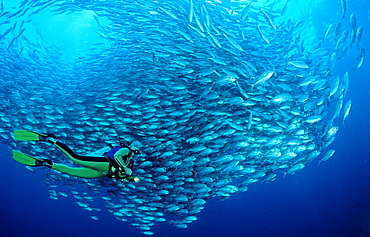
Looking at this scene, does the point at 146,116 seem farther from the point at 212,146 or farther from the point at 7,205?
the point at 7,205

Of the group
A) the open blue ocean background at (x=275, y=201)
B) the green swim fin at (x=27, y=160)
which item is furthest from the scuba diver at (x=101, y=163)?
the open blue ocean background at (x=275, y=201)

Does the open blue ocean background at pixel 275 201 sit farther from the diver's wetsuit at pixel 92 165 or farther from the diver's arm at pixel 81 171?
the diver's arm at pixel 81 171

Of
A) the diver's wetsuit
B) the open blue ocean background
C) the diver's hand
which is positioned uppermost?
the open blue ocean background

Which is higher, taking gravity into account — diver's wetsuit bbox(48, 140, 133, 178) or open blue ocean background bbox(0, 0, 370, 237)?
open blue ocean background bbox(0, 0, 370, 237)

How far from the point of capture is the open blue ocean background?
2154 cm

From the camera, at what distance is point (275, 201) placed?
39.2 meters

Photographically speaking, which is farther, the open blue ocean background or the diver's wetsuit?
the open blue ocean background

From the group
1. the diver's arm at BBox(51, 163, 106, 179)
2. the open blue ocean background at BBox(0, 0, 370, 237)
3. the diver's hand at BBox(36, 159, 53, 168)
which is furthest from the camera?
the open blue ocean background at BBox(0, 0, 370, 237)

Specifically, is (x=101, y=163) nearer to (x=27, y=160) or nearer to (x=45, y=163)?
(x=45, y=163)

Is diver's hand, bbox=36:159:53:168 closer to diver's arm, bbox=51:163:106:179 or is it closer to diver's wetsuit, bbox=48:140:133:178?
diver's wetsuit, bbox=48:140:133:178

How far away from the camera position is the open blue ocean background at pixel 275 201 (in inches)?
848

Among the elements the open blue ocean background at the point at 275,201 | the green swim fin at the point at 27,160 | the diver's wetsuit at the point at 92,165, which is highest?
the open blue ocean background at the point at 275,201

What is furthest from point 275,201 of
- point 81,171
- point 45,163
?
point 45,163

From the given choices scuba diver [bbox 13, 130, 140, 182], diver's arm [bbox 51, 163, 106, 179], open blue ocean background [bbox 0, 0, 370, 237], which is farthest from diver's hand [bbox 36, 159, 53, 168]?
open blue ocean background [bbox 0, 0, 370, 237]
